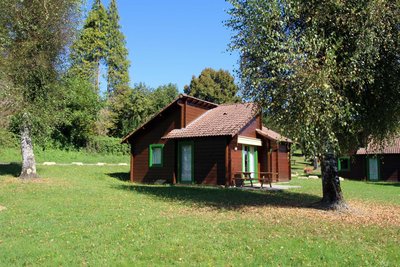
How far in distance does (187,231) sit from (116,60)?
136 ft

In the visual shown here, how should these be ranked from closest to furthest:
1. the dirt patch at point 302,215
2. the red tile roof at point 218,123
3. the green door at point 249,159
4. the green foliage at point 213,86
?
the dirt patch at point 302,215
the red tile roof at point 218,123
the green door at point 249,159
the green foliage at point 213,86

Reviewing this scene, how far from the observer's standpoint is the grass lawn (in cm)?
724

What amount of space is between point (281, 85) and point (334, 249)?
16.5 ft

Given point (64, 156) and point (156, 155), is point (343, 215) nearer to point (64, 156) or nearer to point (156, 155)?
point (156, 155)

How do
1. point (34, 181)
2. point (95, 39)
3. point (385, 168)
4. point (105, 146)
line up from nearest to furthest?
1. point (34, 181)
2. point (385, 168)
3. point (105, 146)
4. point (95, 39)

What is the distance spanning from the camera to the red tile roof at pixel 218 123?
21359 millimetres

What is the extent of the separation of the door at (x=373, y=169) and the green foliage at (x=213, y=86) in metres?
28.1

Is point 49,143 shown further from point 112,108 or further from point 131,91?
point 131,91

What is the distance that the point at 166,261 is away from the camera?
703 centimetres

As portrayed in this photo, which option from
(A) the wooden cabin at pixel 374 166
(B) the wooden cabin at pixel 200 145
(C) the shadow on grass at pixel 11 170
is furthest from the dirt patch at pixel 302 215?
(A) the wooden cabin at pixel 374 166

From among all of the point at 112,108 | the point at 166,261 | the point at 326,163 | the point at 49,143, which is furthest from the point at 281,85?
the point at 112,108

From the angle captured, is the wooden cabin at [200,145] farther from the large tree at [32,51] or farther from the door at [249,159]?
the large tree at [32,51]

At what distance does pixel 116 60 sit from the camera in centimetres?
4809

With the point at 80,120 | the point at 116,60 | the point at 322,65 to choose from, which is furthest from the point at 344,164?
the point at 322,65
